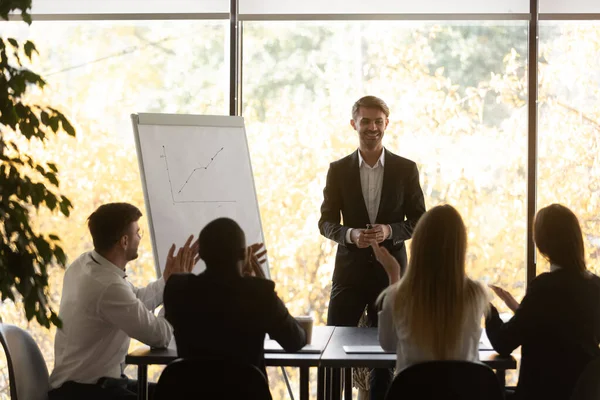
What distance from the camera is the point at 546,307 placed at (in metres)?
2.66

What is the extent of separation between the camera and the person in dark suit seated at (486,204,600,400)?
8.70 ft

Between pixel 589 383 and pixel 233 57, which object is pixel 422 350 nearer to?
pixel 589 383

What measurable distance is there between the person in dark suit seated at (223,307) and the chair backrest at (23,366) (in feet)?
2.37

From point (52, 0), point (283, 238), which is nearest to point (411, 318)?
point (283, 238)

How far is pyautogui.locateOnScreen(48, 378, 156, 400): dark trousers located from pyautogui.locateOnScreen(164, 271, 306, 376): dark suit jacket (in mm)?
555

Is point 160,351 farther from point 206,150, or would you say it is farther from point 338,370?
point 206,150

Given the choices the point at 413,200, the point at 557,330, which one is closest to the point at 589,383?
the point at 557,330

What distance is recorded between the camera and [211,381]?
7.01ft

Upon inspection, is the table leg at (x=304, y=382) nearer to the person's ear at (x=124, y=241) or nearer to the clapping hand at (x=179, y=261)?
the clapping hand at (x=179, y=261)

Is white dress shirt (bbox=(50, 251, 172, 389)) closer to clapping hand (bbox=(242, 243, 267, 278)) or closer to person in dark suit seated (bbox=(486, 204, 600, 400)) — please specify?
clapping hand (bbox=(242, 243, 267, 278))

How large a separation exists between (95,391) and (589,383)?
1765 millimetres

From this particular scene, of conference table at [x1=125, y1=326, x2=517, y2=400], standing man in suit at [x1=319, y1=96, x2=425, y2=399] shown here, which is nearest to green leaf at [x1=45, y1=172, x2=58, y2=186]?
conference table at [x1=125, y1=326, x2=517, y2=400]

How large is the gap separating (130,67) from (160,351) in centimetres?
275

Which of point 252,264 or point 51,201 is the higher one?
point 51,201
